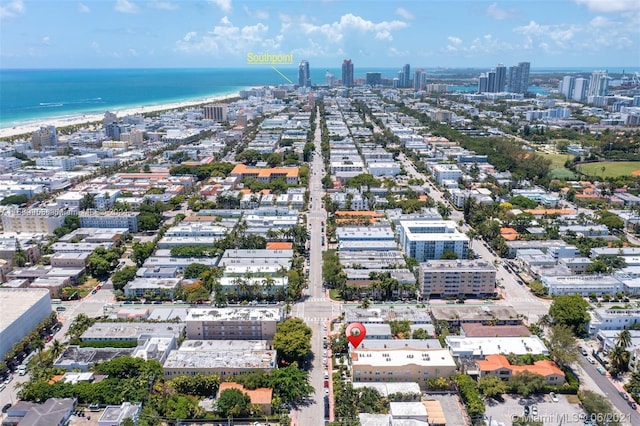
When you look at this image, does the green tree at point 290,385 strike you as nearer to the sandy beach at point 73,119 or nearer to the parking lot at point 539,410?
the parking lot at point 539,410

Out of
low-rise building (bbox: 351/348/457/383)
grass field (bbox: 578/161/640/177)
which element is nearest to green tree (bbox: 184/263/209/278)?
low-rise building (bbox: 351/348/457/383)

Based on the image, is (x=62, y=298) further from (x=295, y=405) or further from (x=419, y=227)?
(x=419, y=227)

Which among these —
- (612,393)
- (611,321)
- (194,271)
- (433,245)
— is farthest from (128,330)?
(611,321)

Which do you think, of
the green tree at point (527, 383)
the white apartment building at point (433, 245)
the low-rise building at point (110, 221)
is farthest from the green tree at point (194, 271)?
the green tree at point (527, 383)

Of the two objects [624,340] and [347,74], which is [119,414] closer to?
[624,340]

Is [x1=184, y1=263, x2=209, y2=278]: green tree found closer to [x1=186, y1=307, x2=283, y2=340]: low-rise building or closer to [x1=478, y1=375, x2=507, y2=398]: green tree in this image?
[x1=186, y1=307, x2=283, y2=340]: low-rise building

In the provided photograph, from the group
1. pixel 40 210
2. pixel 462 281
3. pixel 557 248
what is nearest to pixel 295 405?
pixel 462 281
